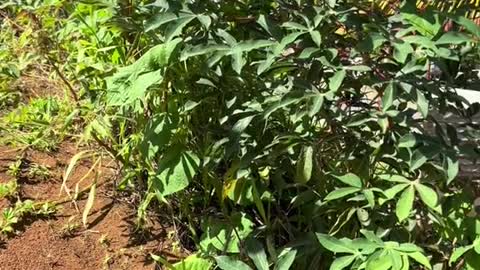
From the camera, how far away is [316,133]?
102 inches

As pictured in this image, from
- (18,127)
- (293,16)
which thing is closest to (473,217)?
(293,16)

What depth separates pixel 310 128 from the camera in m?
2.58

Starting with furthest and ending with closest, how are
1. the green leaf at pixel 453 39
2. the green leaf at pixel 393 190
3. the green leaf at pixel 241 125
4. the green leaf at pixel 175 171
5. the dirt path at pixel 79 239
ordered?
the dirt path at pixel 79 239 < the green leaf at pixel 175 171 < the green leaf at pixel 241 125 < the green leaf at pixel 393 190 < the green leaf at pixel 453 39

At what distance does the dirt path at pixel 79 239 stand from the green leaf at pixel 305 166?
870 mm

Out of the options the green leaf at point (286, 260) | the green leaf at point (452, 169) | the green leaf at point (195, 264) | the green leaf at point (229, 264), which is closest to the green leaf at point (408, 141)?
the green leaf at point (452, 169)

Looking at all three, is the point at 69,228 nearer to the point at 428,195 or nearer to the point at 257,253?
the point at 257,253

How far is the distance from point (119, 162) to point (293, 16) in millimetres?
1198

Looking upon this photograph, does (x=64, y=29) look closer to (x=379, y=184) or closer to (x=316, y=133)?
(x=316, y=133)

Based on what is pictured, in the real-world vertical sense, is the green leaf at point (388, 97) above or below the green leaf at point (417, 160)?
above

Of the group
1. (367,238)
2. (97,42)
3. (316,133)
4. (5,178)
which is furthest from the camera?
(5,178)

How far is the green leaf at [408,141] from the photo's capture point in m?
2.32

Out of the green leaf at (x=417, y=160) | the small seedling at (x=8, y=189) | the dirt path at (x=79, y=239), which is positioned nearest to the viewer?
the green leaf at (x=417, y=160)

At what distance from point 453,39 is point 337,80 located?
1.10 feet

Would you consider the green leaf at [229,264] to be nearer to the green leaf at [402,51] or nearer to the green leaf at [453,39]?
the green leaf at [402,51]
